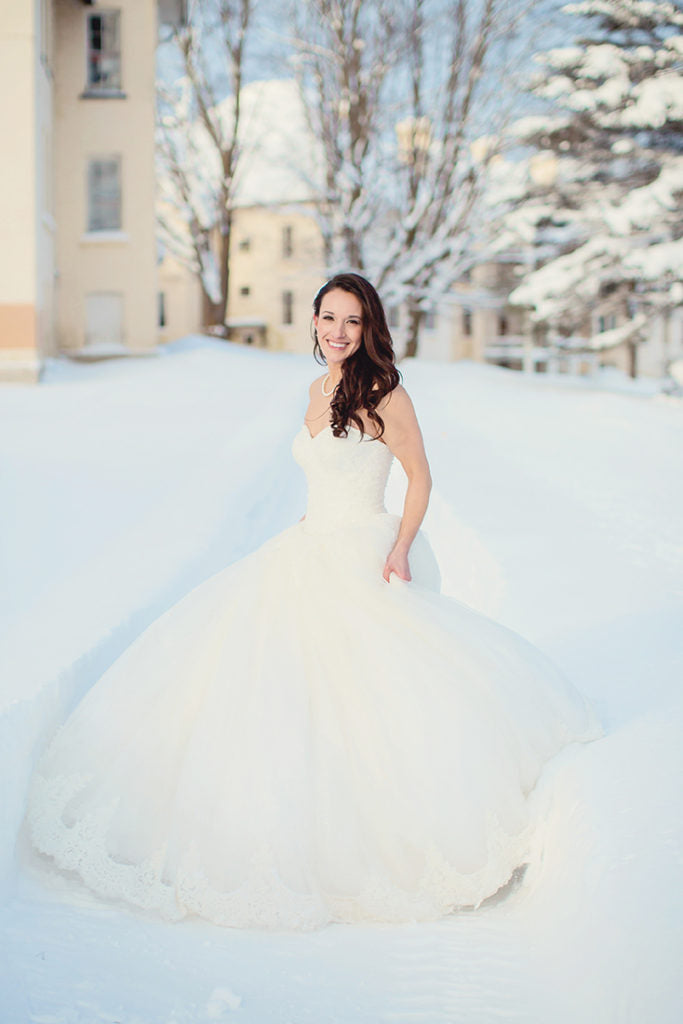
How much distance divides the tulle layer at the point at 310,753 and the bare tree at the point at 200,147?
89.2ft

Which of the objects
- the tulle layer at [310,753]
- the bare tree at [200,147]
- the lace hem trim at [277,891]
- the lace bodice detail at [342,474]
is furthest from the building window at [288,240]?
the lace hem trim at [277,891]

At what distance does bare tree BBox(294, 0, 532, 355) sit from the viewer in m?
24.7

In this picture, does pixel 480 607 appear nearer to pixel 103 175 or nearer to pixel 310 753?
pixel 310 753

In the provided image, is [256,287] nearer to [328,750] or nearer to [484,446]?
[484,446]

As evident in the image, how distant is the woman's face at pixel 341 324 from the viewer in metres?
3.39

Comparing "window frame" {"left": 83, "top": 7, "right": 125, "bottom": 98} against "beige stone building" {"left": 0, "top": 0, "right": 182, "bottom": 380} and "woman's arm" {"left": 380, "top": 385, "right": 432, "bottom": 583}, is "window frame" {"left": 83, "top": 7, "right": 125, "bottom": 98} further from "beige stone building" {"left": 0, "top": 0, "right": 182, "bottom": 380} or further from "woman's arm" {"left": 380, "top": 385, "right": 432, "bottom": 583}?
"woman's arm" {"left": 380, "top": 385, "right": 432, "bottom": 583}

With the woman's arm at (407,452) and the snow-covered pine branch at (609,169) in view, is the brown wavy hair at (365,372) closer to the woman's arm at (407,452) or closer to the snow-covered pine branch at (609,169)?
the woman's arm at (407,452)

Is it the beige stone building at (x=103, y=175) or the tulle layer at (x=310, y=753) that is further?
the beige stone building at (x=103, y=175)

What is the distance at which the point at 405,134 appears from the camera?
1078 inches

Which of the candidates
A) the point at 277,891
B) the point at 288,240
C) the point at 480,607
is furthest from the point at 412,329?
the point at 277,891

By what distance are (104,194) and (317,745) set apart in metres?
21.6

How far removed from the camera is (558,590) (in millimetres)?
5559

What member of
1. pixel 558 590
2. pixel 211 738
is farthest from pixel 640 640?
Answer: pixel 211 738

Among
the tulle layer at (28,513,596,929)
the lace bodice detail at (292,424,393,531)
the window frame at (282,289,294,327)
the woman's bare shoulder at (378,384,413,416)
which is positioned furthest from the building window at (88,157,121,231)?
the window frame at (282,289,294,327)
